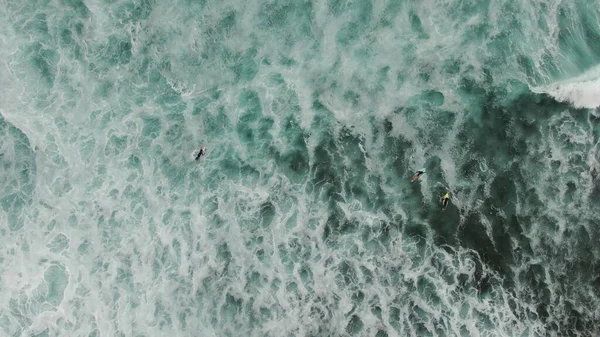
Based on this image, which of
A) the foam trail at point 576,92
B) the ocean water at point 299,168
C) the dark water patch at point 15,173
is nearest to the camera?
the ocean water at point 299,168

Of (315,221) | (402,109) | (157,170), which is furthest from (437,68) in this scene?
(157,170)

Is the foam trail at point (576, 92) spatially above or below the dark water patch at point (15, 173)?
above

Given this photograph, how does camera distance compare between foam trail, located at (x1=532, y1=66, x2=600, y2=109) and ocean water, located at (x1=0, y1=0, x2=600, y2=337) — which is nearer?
ocean water, located at (x1=0, y1=0, x2=600, y2=337)

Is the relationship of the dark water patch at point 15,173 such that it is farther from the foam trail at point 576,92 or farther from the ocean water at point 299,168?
the foam trail at point 576,92

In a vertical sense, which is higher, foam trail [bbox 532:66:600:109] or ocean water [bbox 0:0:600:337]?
foam trail [bbox 532:66:600:109]

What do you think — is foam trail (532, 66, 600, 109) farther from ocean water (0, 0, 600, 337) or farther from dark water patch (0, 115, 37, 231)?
dark water patch (0, 115, 37, 231)

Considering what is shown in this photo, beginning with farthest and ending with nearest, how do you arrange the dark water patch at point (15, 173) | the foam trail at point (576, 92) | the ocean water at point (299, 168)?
the foam trail at point (576, 92) < the dark water patch at point (15, 173) < the ocean water at point (299, 168)

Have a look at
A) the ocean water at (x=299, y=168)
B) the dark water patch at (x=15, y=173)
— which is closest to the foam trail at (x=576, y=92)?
the ocean water at (x=299, y=168)

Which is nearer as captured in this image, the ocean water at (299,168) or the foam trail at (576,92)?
the ocean water at (299,168)

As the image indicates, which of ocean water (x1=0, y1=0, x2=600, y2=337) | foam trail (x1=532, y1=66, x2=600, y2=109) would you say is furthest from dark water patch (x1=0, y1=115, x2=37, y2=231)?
foam trail (x1=532, y1=66, x2=600, y2=109)
